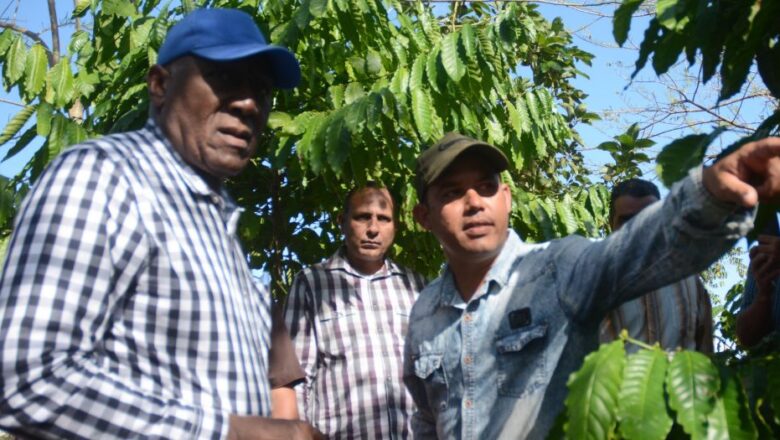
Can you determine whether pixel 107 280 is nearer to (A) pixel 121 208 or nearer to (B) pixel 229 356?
(A) pixel 121 208

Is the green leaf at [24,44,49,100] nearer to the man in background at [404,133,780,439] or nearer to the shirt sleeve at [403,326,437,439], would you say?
the man in background at [404,133,780,439]

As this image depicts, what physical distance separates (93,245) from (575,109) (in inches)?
261

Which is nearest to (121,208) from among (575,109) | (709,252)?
(709,252)

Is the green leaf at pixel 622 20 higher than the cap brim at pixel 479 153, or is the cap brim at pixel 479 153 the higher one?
the green leaf at pixel 622 20

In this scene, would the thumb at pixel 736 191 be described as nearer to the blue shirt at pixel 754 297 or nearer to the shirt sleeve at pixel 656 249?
the shirt sleeve at pixel 656 249

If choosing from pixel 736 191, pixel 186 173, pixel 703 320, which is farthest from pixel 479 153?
pixel 703 320

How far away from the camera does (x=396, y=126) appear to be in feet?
14.1

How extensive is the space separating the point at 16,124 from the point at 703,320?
2978 millimetres

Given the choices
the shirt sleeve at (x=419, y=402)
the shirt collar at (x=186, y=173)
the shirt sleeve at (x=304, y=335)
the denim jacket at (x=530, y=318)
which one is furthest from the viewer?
the shirt sleeve at (x=304, y=335)

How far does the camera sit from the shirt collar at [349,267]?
4.10m

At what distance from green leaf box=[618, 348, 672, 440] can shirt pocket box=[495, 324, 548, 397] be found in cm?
71

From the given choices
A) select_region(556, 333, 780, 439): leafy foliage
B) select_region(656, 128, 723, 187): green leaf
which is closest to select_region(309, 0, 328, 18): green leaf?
select_region(656, 128, 723, 187): green leaf

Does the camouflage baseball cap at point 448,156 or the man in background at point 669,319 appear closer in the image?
the camouflage baseball cap at point 448,156

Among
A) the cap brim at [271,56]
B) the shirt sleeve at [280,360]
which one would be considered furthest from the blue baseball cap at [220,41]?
the shirt sleeve at [280,360]
